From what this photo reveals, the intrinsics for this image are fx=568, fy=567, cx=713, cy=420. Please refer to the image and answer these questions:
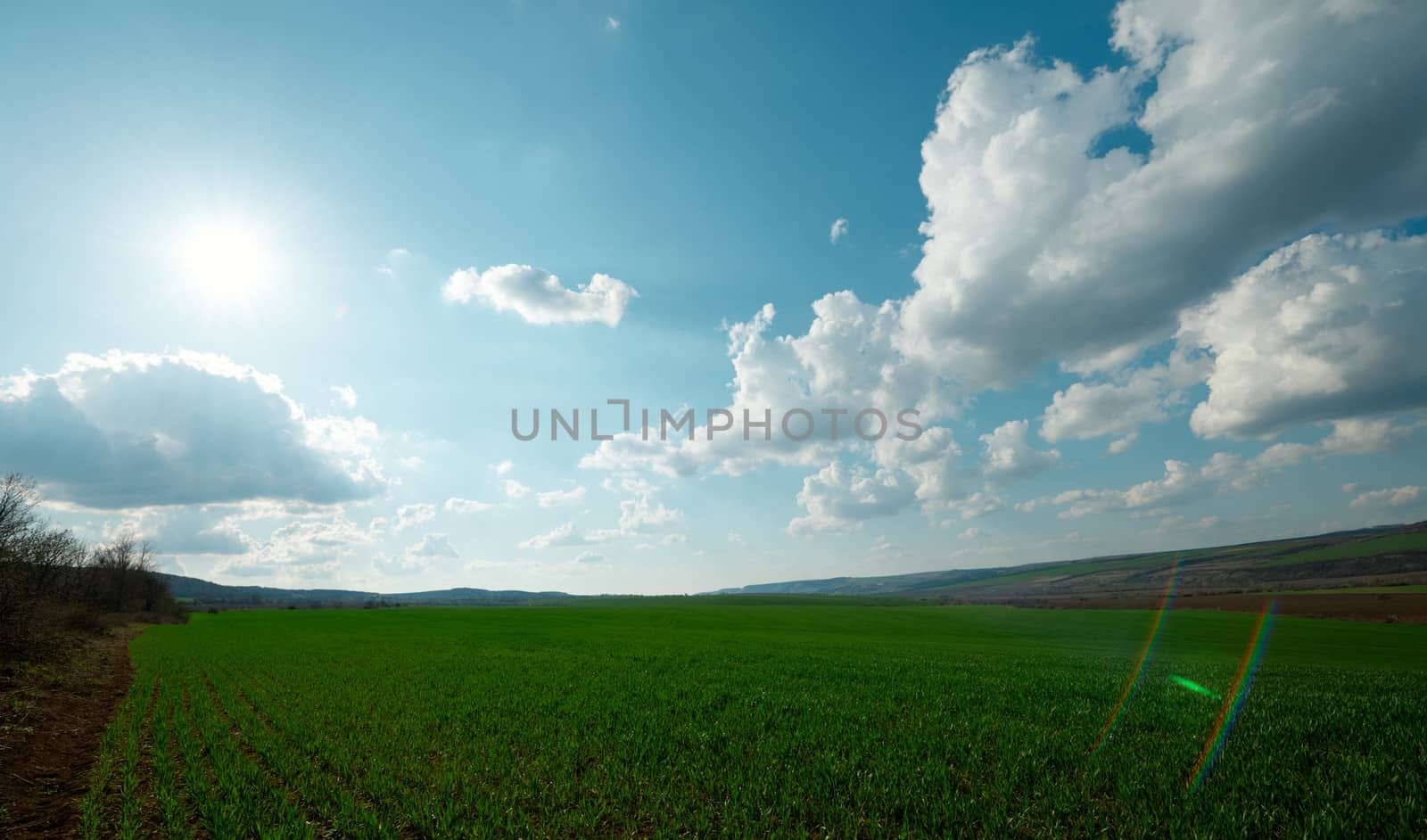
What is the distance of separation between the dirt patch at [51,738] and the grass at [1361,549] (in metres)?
253

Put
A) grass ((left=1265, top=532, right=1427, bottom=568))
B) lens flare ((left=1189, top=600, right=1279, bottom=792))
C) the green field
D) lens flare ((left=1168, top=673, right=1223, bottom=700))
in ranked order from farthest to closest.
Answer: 1. grass ((left=1265, top=532, right=1427, bottom=568))
2. lens flare ((left=1168, top=673, right=1223, bottom=700))
3. lens flare ((left=1189, top=600, right=1279, bottom=792))
4. the green field

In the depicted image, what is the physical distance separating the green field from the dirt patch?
539 millimetres

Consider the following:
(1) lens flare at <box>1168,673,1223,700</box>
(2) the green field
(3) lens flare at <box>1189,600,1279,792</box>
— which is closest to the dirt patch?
(2) the green field

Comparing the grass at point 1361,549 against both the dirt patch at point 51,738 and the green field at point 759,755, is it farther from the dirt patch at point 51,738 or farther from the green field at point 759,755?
the dirt patch at point 51,738

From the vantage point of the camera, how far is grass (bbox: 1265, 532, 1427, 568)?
166688 mm

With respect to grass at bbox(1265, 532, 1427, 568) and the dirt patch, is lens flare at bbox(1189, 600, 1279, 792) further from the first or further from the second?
grass at bbox(1265, 532, 1427, 568)

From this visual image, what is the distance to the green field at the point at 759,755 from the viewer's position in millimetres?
9320

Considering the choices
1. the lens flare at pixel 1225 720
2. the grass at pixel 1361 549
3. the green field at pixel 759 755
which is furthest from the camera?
the grass at pixel 1361 549

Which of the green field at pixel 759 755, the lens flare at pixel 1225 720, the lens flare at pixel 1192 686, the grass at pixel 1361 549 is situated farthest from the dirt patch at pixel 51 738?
the grass at pixel 1361 549

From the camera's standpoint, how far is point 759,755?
1247cm

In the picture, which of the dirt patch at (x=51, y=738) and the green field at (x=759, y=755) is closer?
the green field at (x=759, y=755)

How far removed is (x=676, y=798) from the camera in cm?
1031

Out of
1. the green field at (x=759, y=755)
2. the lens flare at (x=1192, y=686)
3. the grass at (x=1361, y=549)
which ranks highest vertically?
the green field at (x=759, y=755)

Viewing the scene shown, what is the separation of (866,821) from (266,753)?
14.0m
